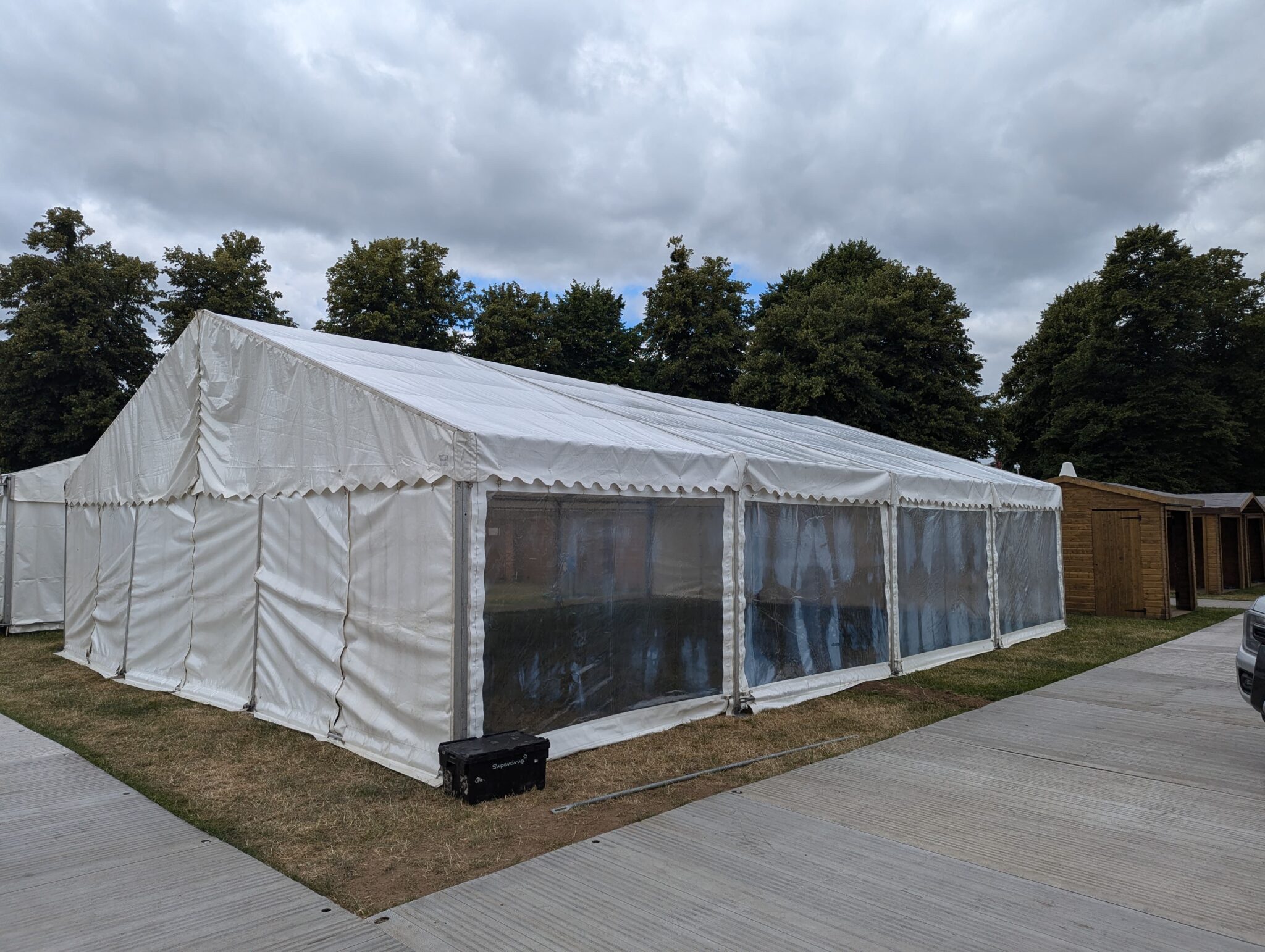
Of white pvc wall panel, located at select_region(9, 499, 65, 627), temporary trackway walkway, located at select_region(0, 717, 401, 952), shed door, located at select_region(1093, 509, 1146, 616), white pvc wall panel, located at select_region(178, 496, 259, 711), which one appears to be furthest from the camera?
shed door, located at select_region(1093, 509, 1146, 616)

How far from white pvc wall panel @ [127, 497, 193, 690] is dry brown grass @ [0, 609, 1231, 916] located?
0.32 meters

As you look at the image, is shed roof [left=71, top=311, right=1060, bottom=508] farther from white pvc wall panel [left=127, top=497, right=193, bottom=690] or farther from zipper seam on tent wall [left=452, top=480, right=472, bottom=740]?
white pvc wall panel [left=127, top=497, right=193, bottom=690]

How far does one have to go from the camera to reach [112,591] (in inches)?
375

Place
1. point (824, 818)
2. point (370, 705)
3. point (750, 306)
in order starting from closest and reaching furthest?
point (824, 818), point (370, 705), point (750, 306)

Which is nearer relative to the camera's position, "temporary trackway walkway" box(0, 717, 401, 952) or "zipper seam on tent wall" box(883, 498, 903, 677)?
"temporary trackway walkway" box(0, 717, 401, 952)

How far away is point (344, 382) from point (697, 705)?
12.5 ft

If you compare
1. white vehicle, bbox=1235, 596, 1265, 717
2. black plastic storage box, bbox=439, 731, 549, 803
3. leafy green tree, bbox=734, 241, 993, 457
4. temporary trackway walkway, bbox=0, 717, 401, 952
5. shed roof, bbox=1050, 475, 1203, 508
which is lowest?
temporary trackway walkway, bbox=0, 717, 401, 952

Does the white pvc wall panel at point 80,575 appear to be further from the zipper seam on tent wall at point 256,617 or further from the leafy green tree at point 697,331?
the leafy green tree at point 697,331

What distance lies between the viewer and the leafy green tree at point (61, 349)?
2181cm

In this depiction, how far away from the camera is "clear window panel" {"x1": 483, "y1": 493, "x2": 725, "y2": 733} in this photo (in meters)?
5.36

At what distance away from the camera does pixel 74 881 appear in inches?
148

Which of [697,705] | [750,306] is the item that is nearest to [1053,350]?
[750,306]

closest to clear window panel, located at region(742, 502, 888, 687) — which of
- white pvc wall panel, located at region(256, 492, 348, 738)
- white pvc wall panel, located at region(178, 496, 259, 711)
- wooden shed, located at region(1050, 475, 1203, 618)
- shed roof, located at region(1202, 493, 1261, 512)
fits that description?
white pvc wall panel, located at region(256, 492, 348, 738)

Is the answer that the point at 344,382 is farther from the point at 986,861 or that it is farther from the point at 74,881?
the point at 986,861
